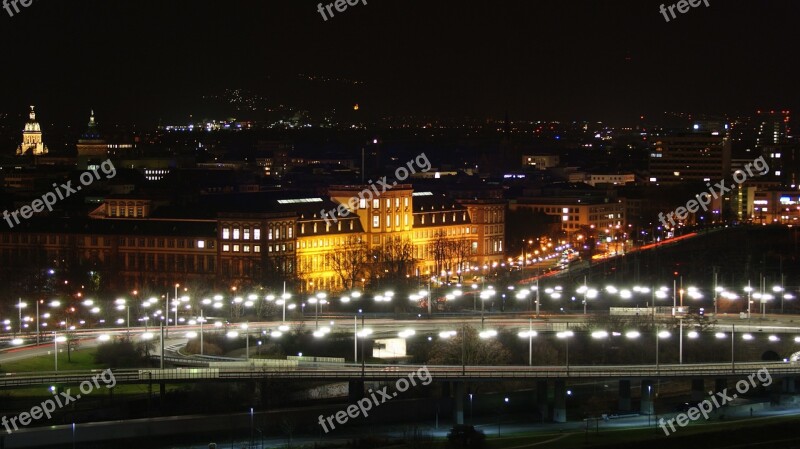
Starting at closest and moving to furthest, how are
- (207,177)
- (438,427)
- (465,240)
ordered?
(438,427) → (465,240) → (207,177)

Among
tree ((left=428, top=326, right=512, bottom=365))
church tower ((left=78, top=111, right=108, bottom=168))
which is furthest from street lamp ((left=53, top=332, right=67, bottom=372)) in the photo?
church tower ((left=78, top=111, right=108, bottom=168))

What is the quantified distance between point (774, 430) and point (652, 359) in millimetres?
9682

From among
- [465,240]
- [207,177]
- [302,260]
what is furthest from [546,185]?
[302,260]

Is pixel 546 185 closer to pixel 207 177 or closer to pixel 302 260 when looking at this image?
pixel 207 177

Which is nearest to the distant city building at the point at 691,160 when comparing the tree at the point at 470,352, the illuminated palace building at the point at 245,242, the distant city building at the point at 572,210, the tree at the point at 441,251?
the distant city building at the point at 572,210

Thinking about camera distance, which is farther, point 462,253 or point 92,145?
point 92,145

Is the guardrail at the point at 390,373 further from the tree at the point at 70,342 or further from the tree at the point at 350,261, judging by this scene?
the tree at the point at 350,261

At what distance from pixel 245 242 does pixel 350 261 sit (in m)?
4.21

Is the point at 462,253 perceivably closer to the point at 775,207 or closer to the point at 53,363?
the point at 53,363

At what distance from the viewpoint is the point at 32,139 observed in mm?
145375

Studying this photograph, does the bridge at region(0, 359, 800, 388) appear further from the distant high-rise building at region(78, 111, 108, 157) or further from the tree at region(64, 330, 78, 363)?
the distant high-rise building at region(78, 111, 108, 157)

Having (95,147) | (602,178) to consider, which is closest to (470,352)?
(602,178)

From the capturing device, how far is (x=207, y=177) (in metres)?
95.1

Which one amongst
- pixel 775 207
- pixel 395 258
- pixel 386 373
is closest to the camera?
pixel 386 373
